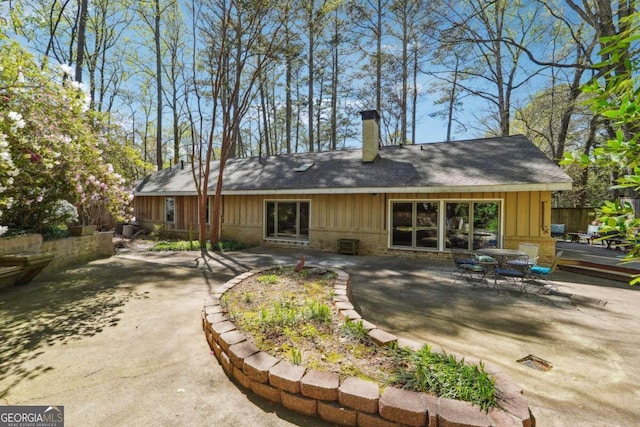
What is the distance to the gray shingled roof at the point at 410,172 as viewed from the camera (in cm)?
778

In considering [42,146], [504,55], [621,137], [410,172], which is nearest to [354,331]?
[621,137]

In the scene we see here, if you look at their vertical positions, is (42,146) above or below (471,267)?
above

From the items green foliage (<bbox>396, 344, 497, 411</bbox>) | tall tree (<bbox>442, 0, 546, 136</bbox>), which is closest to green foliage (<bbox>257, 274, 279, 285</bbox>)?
green foliage (<bbox>396, 344, 497, 411</bbox>)

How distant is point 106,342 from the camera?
11.3 ft

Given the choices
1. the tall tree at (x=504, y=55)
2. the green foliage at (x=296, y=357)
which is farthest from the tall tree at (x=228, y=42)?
the tall tree at (x=504, y=55)

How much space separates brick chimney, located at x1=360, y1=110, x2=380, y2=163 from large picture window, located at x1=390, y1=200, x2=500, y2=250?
2.58 meters

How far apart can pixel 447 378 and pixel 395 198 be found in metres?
7.51

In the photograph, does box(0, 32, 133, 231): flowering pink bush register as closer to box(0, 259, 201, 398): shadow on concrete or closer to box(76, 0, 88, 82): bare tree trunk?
box(0, 259, 201, 398): shadow on concrete

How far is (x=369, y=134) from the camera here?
11.1 meters

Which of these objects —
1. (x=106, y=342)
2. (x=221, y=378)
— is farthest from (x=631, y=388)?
(x=106, y=342)

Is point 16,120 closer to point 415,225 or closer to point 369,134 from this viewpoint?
point 415,225

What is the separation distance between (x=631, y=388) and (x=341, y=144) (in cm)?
2202

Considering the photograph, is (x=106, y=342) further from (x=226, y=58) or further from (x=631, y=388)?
(x=226, y=58)

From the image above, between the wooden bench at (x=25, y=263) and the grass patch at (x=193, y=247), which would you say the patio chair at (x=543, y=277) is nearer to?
the grass patch at (x=193, y=247)
